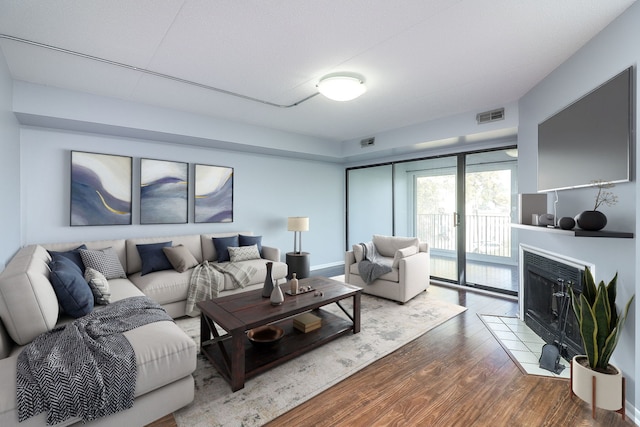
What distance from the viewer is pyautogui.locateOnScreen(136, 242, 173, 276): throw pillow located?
358 centimetres

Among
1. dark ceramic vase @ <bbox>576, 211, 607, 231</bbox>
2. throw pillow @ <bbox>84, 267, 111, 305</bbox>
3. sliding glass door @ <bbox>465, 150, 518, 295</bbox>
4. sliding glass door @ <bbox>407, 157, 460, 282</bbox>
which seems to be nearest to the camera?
dark ceramic vase @ <bbox>576, 211, 607, 231</bbox>

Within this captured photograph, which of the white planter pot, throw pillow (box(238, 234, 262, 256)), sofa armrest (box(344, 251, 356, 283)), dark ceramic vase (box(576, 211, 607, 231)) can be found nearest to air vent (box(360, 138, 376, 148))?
sofa armrest (box(344, 251, 356, 283))

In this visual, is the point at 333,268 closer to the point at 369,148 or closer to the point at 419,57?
the point at 369,148

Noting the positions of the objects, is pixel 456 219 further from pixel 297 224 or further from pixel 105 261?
pixel 105 261

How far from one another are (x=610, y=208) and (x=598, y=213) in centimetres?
20

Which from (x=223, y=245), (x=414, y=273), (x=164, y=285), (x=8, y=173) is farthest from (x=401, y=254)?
(x=8, y=173)

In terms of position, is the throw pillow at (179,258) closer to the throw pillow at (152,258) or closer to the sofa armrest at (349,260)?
the throw pillow at (152,258)

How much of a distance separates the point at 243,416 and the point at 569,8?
3.37 meters

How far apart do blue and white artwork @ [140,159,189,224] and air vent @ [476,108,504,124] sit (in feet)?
14.0

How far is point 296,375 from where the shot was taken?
7.42 ft

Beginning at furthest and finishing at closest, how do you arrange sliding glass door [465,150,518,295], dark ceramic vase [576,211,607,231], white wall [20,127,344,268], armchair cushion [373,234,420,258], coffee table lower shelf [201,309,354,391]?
1. armchair cushion [373,234,420,258]
2. sliding glass door [465,150,518,295]
3. white wall [20,127,344,268]
4. coffee table lower shelf [201,309,354,391]
5. dark ceramic vase [576,211,607,231]

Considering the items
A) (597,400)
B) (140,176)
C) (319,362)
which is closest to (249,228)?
(140,176)

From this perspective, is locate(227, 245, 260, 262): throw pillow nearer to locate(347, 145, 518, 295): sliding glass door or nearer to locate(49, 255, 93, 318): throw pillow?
locate(49, 255, 93, 318): throw pillow

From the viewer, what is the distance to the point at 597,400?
5.99 ft
